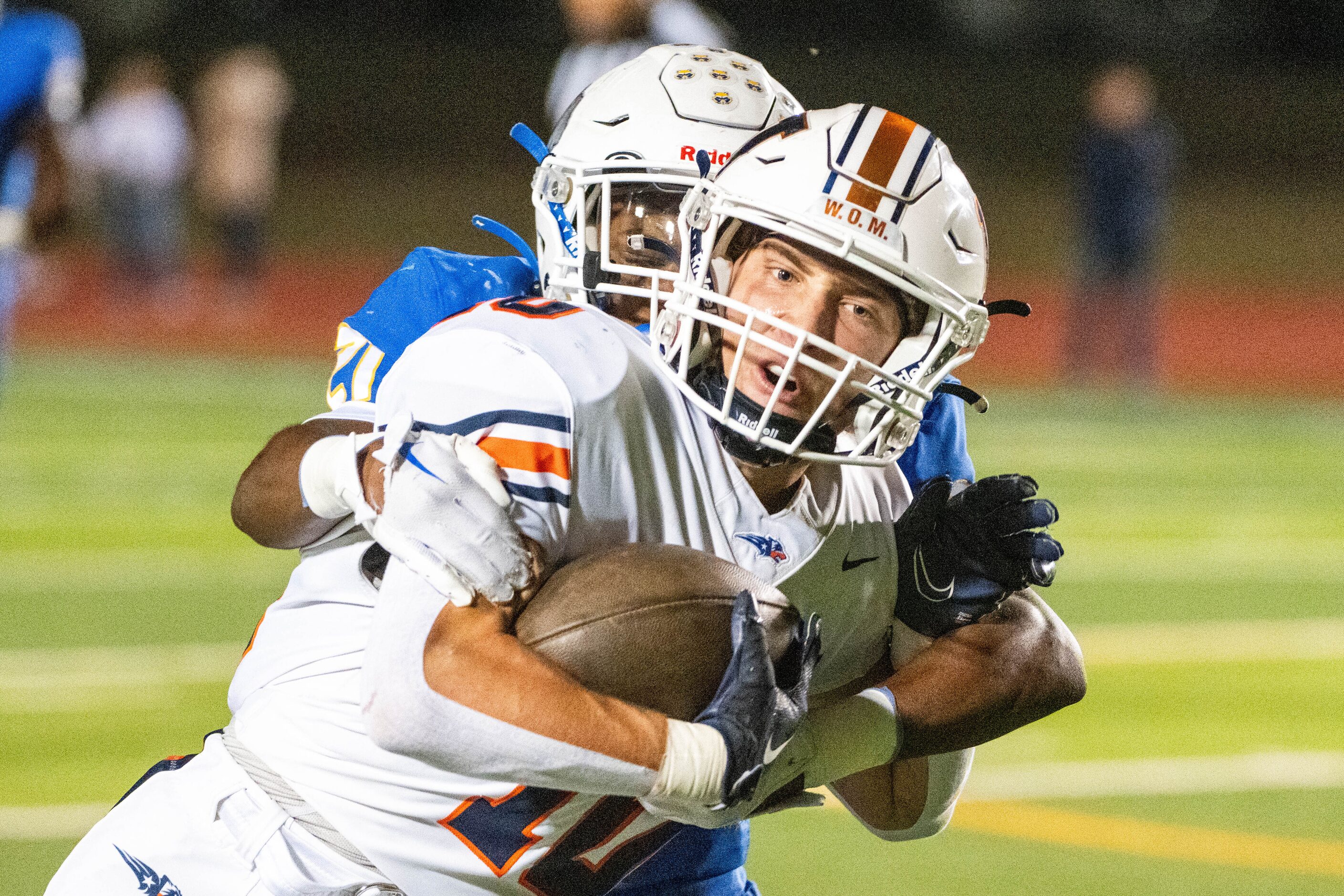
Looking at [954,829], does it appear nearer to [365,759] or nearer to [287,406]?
[365,759]

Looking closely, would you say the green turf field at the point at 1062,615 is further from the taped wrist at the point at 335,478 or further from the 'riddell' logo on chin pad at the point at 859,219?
the 'riddell' logo on chin pad at the point at 859,219

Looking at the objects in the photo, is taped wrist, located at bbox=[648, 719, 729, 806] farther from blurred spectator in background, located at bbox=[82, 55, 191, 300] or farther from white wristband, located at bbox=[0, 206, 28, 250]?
blurred spectator in background, located at bbox=[82, 55, 191, 300]

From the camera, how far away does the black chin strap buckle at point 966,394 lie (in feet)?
8.27

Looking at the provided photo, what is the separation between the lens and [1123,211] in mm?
12609

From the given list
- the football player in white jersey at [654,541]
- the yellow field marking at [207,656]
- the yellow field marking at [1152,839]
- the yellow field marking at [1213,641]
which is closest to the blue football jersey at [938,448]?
the football player in white jersey at [654,541]

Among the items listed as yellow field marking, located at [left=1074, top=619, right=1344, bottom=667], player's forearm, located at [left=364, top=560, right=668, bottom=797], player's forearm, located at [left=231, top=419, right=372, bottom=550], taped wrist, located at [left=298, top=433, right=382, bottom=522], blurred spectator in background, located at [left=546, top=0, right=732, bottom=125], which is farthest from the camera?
yellow field marking, located at [left=1074, top=619, right=1344, bottom=667]

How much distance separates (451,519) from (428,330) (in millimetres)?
672

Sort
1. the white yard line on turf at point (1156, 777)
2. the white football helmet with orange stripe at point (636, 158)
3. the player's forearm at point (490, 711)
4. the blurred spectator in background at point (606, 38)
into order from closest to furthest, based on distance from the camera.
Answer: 1. the player's forearm at point (490, 711)
2. the white football helmet with orange stripe at point (636, 158)
3. the white yard line on turf at point (1156, 777)
4. the blurred spectator in background at point (606, 38)

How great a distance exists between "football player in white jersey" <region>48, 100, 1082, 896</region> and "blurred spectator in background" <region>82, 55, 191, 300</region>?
15738mm

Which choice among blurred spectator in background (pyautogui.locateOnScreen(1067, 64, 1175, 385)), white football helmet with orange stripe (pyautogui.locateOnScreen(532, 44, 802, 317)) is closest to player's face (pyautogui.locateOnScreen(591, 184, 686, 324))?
white football helmet with orange stripe (pyautogui.locateOnScreen(532, 44, 802, 317))

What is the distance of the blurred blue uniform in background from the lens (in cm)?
259

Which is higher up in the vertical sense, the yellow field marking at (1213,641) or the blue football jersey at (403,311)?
the blue football jersey at (403,311)

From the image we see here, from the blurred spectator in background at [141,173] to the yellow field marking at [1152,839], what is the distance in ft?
48.0

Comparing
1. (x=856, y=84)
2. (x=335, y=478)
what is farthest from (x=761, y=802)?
(x=856, y=84)
